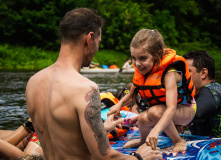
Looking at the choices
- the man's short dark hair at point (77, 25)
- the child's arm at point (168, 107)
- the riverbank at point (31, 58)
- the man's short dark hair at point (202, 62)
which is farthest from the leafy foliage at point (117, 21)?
the man's short dark hair at point (77, 25)

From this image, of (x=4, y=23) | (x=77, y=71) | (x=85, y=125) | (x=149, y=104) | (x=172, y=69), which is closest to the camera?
(x=85, y=125)

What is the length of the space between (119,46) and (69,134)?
21822mm

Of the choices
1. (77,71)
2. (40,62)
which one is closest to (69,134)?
(77,71)

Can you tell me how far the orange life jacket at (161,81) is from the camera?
8.64ft

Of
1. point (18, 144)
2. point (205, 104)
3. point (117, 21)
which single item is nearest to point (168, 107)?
point (205, 104)

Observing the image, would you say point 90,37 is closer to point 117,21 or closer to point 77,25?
point 77,25

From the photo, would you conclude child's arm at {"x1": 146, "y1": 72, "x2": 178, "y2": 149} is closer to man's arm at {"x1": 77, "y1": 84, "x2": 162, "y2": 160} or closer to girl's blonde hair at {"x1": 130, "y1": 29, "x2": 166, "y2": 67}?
girl's blonde hair at {"x1": 130, "y1": 29, "x2": 166, "y2": 67}

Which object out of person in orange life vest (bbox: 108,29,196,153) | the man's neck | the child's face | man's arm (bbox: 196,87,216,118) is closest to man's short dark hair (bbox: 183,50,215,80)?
man's arm (bbox: 196,87,216,118)

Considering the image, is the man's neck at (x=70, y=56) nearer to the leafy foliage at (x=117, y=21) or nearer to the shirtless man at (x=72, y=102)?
the shirtless man at (x=72, y=102)

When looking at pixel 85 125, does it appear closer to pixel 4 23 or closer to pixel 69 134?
pixel 69 134

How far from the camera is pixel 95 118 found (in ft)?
5.13

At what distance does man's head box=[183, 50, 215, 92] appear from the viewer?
3238 millimetres

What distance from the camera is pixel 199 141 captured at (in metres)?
2.96

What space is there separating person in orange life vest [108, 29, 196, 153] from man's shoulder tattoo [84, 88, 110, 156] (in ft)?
2.96
